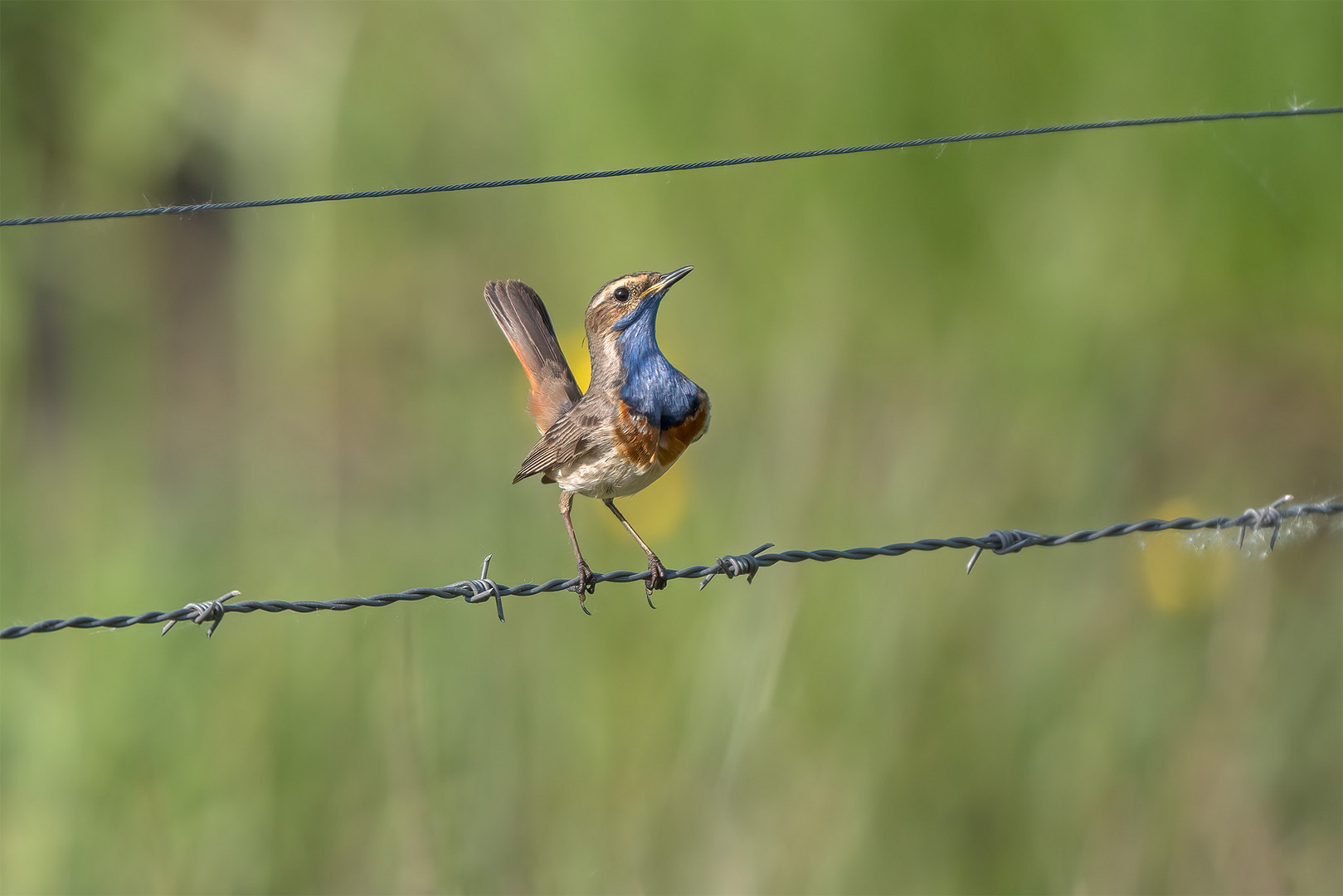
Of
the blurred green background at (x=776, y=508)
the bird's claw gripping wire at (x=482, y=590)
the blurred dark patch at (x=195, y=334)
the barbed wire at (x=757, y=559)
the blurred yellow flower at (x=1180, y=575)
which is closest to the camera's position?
the barbed wire at (x=757, y=559)

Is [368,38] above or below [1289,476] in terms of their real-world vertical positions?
above

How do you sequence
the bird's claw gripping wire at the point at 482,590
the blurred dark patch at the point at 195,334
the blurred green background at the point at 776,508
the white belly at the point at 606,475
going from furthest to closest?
the blurred dark patch at the point at 195,334
the blurred green background at the point at 776,508
the white belly at the point at 606,475
the bird's claw gripping wire at the point at 482,590

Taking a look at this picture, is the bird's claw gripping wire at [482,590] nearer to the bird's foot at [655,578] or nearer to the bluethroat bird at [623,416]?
the bluethroat bird at [623,416]

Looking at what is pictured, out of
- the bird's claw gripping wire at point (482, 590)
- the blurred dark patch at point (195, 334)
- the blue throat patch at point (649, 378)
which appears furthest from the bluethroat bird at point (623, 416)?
the blurred dark patch at point (195, 334)

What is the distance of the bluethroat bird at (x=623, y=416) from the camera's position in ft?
12.3

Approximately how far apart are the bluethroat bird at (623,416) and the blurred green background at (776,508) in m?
0.86

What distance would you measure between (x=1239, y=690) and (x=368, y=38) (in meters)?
6.57

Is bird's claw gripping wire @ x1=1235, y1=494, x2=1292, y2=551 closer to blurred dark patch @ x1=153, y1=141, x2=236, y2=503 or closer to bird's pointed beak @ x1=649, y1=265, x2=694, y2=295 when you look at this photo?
bird's pointed beak @ x1=649, y1=265, x2=694, y2=295

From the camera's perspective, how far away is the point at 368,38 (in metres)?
8.31

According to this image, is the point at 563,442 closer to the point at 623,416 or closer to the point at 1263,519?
the point at 623,416

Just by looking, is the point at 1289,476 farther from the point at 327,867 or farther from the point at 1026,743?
the point at 327,867

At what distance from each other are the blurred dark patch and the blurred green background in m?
1.76

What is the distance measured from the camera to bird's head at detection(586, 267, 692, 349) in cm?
→ 395

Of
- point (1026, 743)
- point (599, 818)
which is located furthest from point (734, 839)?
point (1026, 743)
